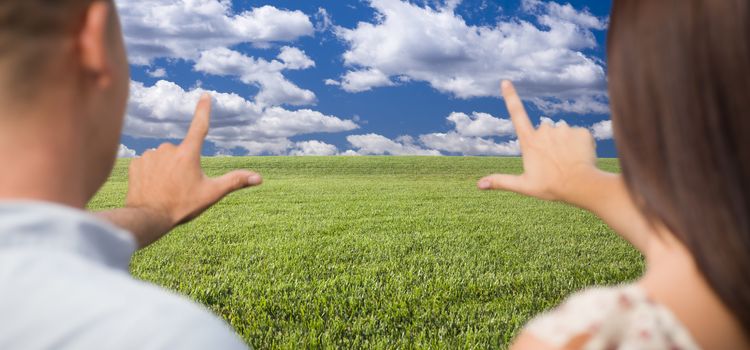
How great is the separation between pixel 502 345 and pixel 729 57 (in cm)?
413

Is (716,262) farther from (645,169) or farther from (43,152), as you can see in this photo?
(43,152)

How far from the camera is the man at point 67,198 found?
1.92 feet

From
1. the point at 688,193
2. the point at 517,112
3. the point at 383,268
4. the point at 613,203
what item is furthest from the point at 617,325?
the point at 383,268

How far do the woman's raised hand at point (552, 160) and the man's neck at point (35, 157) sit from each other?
99 centimetres

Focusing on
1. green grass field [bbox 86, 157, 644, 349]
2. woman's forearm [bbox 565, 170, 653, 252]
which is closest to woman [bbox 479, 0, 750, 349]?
woman's forearm [bbox 565, 170, 653, 252]

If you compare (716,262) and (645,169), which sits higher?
(645,169)

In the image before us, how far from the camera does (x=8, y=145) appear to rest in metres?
0.68

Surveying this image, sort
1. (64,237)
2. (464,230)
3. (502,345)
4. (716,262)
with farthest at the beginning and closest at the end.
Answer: (464,230), (502,345), (716,262), (64,237)

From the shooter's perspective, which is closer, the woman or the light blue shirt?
the light blue shirt

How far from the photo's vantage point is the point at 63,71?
28.2 inches

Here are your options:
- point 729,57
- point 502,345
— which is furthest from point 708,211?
point 502,345

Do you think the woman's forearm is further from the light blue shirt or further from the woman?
the light blue shirt

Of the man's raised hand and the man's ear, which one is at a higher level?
the man's ear

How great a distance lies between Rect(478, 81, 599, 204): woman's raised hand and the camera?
1.43 metres
